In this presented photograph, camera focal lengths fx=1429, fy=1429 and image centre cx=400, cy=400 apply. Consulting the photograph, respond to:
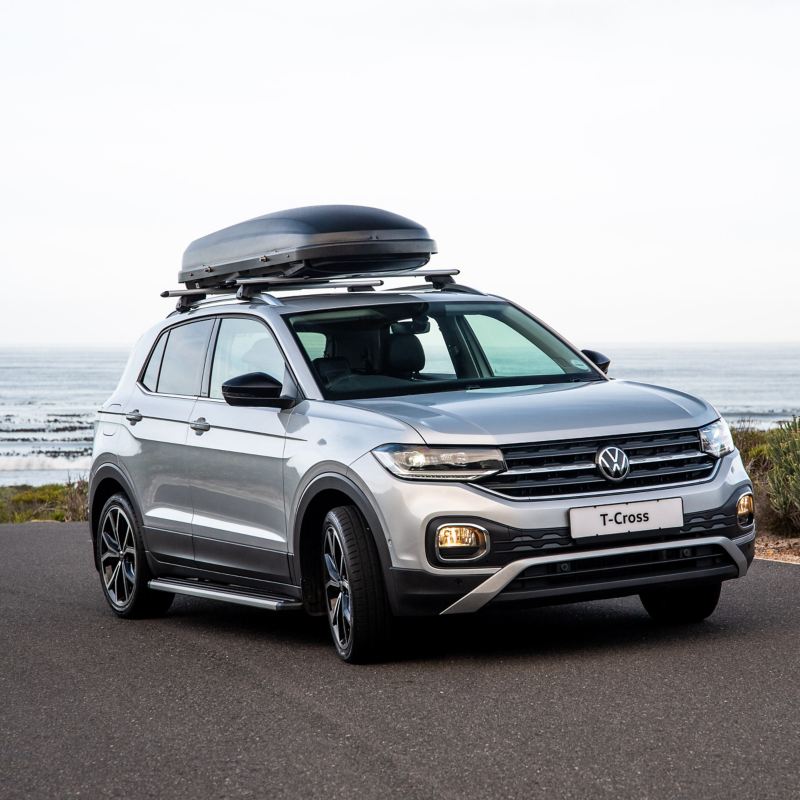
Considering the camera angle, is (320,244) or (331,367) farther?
(320,244)

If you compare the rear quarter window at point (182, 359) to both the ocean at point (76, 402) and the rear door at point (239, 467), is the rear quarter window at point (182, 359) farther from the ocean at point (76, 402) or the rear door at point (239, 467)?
the ocean at point (76, 402)

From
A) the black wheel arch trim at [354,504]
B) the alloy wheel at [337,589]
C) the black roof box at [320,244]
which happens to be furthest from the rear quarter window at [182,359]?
the alloy wheel at [337,589]

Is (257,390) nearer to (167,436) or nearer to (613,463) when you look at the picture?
(167,436)

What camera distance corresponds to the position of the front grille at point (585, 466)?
261 inches

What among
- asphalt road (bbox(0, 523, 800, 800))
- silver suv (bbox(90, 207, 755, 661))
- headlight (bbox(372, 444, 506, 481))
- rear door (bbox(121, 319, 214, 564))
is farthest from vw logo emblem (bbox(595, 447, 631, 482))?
rear door (bbox(121, 319, 214, 564))

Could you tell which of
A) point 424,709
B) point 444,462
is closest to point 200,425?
point 444,462

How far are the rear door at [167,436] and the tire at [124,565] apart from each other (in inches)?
8.0

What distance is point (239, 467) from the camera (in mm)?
7949

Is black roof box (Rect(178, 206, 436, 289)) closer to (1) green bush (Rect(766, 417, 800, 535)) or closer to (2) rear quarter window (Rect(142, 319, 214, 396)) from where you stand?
(2) rear quarter window (Rect(142, 319, 214, 396))

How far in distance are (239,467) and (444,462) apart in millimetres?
1726

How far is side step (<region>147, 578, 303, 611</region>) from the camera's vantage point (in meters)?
7.58

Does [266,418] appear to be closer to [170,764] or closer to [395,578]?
[395,578]

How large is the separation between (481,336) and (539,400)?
1345 mm

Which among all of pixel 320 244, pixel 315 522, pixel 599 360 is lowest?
pixel 315 522
